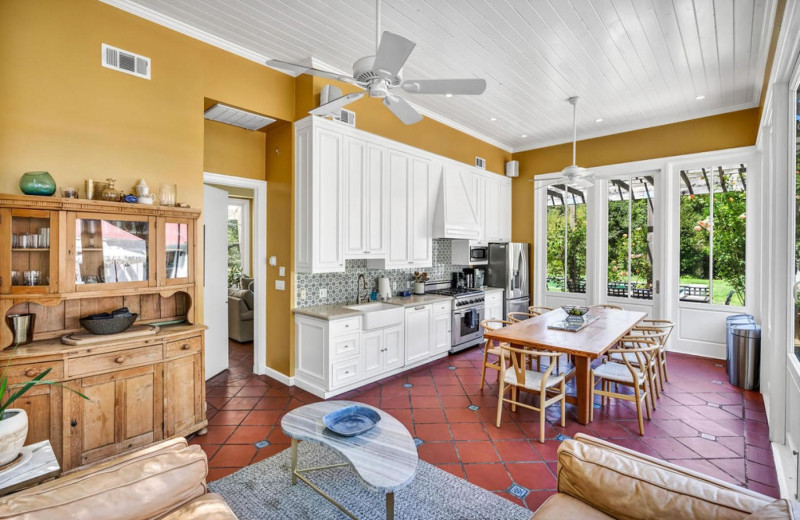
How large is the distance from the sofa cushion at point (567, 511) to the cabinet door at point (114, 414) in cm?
262

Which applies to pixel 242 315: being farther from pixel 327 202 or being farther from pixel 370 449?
pixel 370 449

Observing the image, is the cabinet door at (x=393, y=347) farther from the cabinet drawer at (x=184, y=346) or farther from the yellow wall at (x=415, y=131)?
the yellow wall at (x=415, y=131)

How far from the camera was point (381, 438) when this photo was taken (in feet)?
6.90

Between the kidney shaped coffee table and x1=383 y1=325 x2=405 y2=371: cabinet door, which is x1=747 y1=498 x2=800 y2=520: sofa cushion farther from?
x1=383 y1=325 x2=405 y2=371: cabinet door

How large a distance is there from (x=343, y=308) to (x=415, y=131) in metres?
2.62

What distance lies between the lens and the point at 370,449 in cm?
198

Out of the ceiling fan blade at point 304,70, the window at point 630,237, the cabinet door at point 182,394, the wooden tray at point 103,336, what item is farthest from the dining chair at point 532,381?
the window at point 630,237

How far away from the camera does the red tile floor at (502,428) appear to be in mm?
2568

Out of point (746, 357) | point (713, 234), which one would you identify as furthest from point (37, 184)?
point (713, 234)

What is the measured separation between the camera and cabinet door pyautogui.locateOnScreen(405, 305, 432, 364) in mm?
4492

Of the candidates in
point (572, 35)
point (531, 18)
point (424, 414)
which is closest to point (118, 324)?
point (424, 414)

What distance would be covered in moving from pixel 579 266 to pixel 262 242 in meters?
4.92

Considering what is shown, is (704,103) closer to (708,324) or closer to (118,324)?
(708,324)

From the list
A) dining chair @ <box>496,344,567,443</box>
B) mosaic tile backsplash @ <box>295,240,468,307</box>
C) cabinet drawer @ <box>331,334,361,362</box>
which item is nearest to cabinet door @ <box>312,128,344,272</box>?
mosaic tile backsplash @ <box>295,240,468,307</box>
